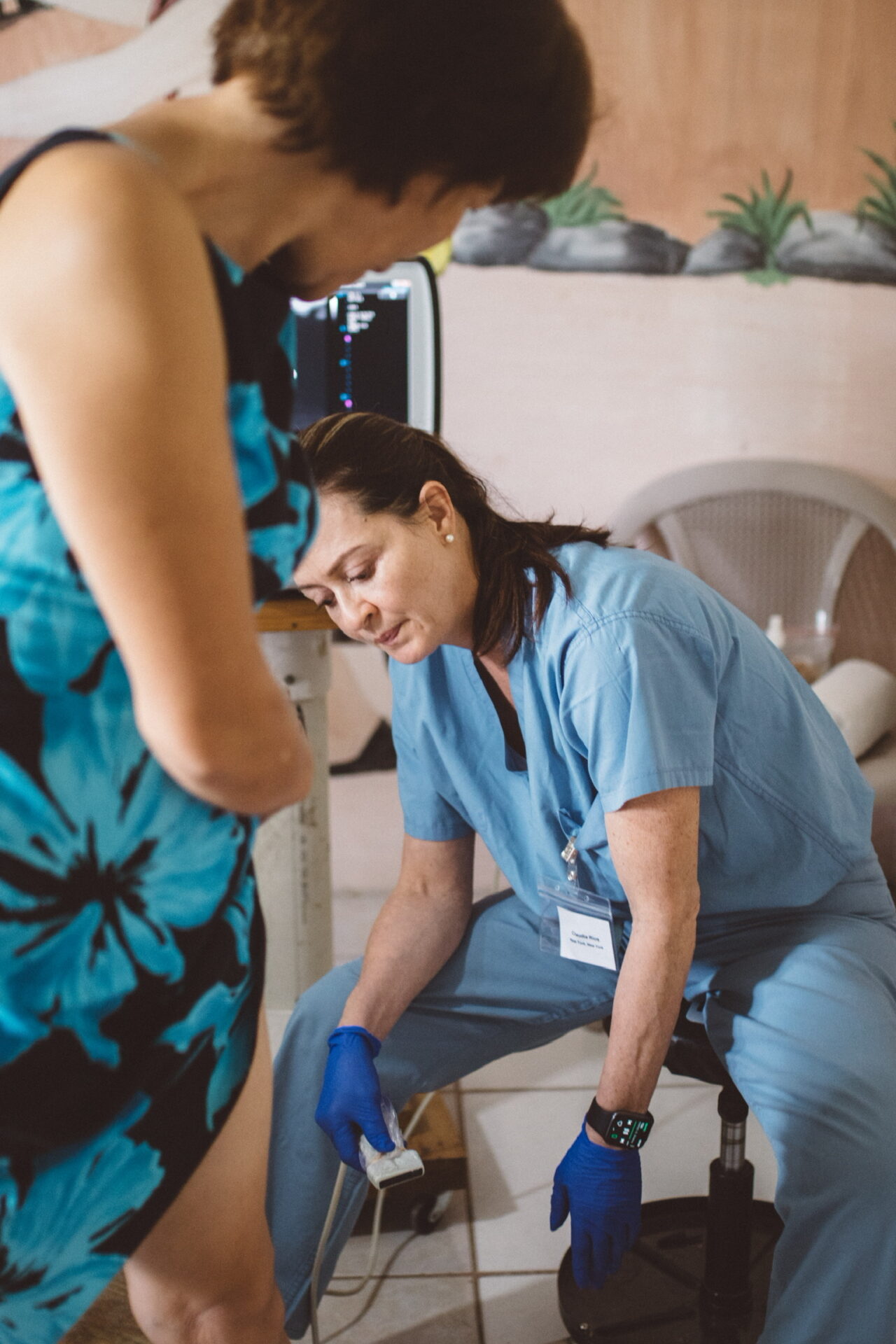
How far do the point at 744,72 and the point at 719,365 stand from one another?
2.07 ft

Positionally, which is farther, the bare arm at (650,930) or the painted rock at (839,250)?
the painted rock at (839,250)

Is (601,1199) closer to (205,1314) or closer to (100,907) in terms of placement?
(205,1314)

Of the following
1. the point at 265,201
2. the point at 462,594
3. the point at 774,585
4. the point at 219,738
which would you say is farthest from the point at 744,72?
the point at 219,738

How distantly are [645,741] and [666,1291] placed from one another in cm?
70

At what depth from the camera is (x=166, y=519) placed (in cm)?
41

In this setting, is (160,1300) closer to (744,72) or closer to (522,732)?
(522,732)

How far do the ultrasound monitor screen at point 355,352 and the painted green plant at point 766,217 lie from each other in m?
1.07

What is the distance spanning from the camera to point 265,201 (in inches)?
19.8

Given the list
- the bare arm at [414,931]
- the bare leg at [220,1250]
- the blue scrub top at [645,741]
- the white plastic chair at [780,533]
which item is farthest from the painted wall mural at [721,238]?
the bare leg at [220,1250]

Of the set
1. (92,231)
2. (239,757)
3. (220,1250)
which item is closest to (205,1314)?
(220,1250)

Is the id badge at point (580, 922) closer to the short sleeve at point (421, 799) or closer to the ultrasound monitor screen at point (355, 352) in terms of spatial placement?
the short sleeve at point (421, 799)

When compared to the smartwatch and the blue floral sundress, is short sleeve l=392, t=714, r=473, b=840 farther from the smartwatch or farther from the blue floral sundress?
the blue floral sundress

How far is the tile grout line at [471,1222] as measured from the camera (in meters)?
1.24

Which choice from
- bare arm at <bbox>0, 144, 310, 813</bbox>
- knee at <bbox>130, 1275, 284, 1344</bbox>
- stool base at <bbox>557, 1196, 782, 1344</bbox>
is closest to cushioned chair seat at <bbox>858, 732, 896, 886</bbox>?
stool base at <bbox>557, 1196, 782, 1344</bbox>
